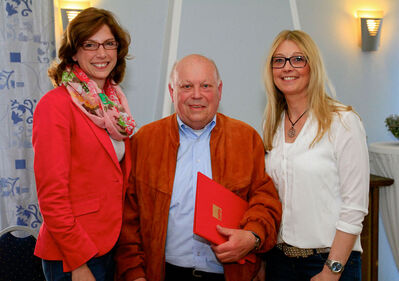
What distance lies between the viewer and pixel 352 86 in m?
3.48

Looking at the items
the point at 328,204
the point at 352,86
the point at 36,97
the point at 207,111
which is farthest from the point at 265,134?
the point at 352,86

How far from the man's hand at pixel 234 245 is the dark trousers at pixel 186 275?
158mm

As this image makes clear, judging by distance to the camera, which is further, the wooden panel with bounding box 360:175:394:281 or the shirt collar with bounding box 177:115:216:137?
the wooden panel with bounding box 360:175:394:281

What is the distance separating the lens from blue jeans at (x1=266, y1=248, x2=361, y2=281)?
5.26ft

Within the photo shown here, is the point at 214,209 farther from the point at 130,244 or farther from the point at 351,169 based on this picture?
the point at 351,169

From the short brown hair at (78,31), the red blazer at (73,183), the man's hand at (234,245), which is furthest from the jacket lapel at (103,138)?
the man's hand at (234,245)

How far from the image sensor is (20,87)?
244cm

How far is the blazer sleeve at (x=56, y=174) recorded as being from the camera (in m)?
1.35

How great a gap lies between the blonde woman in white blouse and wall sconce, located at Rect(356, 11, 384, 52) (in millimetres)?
1972

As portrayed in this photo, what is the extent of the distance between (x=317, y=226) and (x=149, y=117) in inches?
66.5

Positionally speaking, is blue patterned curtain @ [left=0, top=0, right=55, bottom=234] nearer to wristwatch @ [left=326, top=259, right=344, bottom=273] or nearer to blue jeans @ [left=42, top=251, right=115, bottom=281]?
blue jeans @ [left=42, top=251, right=115, bottom=281]

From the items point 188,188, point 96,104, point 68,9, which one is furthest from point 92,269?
point 68,9

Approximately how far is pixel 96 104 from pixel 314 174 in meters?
0.91

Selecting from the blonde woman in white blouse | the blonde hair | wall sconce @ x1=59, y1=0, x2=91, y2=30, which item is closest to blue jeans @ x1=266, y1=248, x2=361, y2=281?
the blonde woman in white blouse
